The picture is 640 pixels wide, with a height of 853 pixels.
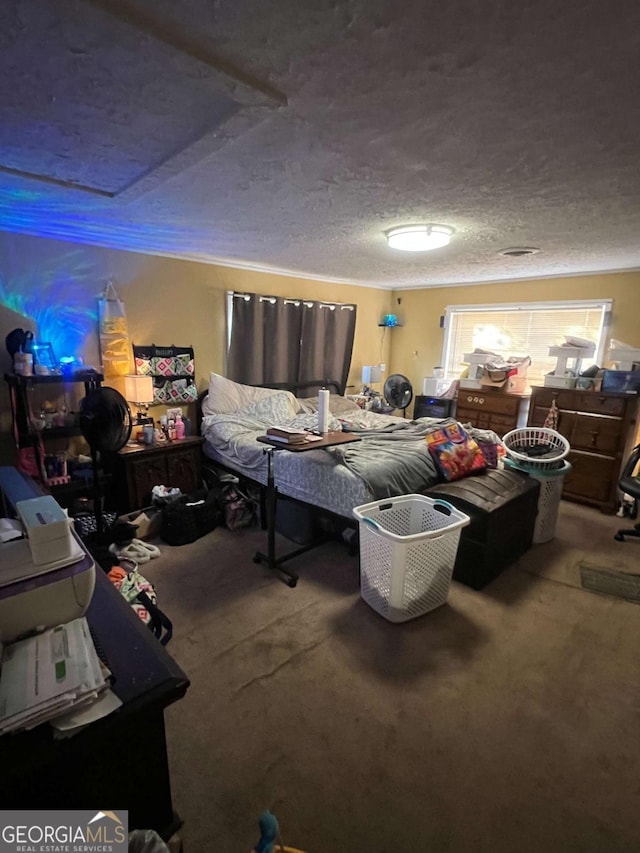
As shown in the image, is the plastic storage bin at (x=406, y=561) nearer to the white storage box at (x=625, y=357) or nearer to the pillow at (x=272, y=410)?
the pillow at (x=272, y=410)

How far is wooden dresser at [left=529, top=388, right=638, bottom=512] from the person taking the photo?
371cm

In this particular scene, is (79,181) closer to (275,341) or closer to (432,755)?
(275,341)

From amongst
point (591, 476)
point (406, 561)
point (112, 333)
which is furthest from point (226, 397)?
point (591, 476)

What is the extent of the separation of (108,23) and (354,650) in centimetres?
247

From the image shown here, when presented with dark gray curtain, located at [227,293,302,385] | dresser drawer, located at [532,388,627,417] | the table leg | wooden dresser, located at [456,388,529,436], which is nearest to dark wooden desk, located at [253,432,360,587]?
the table leg

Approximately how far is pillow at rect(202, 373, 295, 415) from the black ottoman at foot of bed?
7.06 feet

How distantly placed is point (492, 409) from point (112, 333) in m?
3.95

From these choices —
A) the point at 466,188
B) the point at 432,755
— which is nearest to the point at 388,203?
the point at 466,188

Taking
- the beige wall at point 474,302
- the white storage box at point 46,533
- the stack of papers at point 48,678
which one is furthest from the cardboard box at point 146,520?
the beige wall at point 474,302

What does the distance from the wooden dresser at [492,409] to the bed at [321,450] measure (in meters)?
1.18

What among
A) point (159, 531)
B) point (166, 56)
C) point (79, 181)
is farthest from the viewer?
point (159, 531)

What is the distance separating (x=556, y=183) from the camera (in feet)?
6.17

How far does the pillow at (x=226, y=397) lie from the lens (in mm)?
4047

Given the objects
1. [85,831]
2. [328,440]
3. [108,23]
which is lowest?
[85,831]
